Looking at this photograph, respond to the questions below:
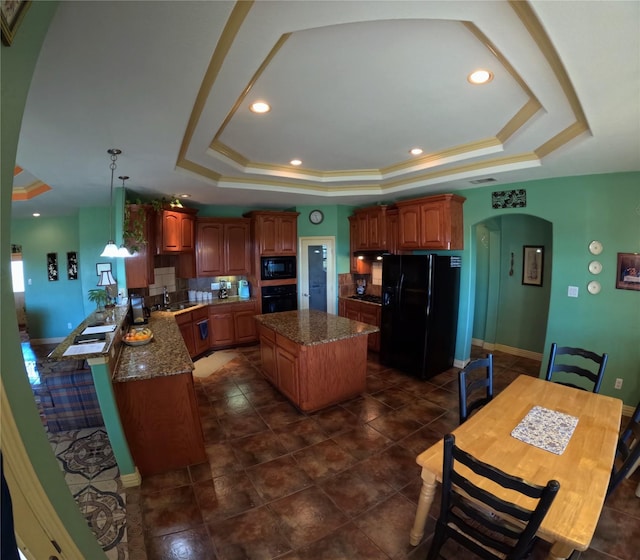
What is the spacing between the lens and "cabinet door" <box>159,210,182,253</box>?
428cm

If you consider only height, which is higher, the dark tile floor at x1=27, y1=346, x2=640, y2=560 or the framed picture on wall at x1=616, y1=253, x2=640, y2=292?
the framed picture on wall at x1=616, y1=253, x2=640, y2=292

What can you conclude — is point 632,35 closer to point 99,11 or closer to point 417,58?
point 417,58

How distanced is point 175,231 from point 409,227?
137 inches

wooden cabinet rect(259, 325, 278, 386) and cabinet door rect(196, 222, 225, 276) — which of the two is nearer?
wooden cabinet rect(259, 325, 278, 386)

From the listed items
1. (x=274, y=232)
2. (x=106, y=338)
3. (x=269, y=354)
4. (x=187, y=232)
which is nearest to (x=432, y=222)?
(x=274, y=232)

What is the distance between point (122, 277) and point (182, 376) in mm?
2352

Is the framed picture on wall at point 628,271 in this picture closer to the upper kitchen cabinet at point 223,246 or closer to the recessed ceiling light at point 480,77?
the recessed ceiling light at point 480,77

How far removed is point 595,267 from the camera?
10.7ft

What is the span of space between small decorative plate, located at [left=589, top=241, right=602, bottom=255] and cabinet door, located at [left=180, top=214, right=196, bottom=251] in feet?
17.2

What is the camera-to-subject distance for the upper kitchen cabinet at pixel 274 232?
515cm

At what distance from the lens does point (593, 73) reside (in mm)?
1503

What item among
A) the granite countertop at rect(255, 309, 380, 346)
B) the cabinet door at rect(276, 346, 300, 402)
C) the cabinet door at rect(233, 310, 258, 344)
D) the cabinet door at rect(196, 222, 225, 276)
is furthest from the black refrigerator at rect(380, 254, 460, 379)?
the cabinet door at rect(196, 222, 225, 276)

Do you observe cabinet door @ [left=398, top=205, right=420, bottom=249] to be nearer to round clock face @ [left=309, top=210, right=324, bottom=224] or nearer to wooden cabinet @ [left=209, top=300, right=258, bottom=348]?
round clock face @ [left=309, top=210, right=324, bottom=224]

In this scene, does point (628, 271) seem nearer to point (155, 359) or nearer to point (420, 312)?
point (420, 312)
